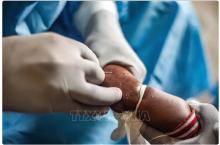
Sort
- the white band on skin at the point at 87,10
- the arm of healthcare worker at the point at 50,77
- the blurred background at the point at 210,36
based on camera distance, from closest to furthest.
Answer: the arm of healthcare worker at the point at 50,77
the white band on skin at the point at 87,10
the blurred background at the point at 210,36

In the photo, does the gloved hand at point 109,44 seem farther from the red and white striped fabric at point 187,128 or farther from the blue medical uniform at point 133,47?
the red and white striped fabric at point 187,128

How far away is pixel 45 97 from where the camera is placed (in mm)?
661

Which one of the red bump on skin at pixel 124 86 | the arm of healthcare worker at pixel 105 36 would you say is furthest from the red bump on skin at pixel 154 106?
the arm of healthcare worker at pixel 105 36

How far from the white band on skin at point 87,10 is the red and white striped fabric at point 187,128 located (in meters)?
0.36

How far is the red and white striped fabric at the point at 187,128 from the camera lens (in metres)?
0.67

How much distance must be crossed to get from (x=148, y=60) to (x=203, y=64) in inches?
8.9

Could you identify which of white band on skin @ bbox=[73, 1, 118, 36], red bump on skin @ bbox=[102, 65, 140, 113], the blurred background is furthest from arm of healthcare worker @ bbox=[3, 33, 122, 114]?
the blurred background

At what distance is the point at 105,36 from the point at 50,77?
263 millimetres

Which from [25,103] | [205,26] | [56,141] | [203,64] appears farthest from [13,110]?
[205,26]

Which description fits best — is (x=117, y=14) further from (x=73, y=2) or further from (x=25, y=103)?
(x=25, y=103)

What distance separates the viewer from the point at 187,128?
0.67 meters

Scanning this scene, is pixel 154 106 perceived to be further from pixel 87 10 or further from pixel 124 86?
pixel 87 10

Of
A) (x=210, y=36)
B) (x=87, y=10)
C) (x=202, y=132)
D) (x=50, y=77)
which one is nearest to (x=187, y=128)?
(x=202, y=132)

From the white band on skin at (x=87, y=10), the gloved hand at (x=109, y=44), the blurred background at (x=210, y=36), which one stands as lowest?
the blurred background at (x=210, y=36)
